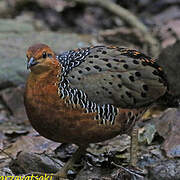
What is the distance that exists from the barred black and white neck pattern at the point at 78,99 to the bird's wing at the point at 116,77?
22 millimetres

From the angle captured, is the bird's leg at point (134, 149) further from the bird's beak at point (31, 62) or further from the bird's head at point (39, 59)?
the bird's beak at point (31, 62)

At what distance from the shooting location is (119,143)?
6.65 meters

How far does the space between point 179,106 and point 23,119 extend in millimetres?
2459

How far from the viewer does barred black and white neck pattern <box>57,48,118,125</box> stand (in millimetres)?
5309

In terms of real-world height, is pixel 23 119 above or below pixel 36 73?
below

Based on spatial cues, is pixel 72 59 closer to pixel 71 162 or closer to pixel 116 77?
pixel 116 77

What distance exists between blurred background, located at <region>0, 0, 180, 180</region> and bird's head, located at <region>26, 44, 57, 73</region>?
1054 millimetres

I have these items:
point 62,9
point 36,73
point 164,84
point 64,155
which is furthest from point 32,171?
point 62,9

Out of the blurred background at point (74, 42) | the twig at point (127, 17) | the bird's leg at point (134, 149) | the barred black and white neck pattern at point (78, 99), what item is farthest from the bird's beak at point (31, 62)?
the twig at point (127, 17)

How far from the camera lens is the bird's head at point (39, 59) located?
16.7 ft

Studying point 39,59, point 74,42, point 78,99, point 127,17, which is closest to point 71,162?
point 78,99

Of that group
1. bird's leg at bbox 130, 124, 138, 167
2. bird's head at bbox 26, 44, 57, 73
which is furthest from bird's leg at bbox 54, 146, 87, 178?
bird's head at bbox 26, 44, 57, 73

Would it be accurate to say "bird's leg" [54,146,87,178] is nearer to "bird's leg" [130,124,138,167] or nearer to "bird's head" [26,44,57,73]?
"bird's leg" [130,124,138,167]

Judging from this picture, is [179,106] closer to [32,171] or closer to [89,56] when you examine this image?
[89,56]
